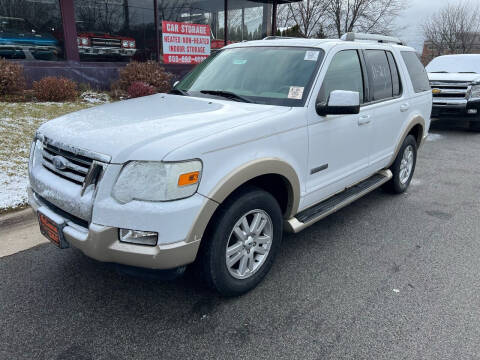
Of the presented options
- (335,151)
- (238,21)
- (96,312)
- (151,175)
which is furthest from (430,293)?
(238,21)

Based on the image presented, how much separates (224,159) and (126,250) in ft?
2.64

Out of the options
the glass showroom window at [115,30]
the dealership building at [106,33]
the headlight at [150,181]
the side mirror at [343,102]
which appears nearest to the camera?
the headlight at [150,181]

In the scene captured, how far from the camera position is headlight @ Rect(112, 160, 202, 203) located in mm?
2256

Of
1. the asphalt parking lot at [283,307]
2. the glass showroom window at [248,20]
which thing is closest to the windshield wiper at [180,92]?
the asphalt parking lot at [283,307]

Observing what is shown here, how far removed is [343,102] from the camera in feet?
10.00

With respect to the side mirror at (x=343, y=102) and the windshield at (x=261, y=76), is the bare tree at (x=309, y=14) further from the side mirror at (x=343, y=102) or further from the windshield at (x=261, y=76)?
the side mirror at (x=343, y=102)

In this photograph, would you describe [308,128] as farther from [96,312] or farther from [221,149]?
[96,312]

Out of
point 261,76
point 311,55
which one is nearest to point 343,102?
point 311,55

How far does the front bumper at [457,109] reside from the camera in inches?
381

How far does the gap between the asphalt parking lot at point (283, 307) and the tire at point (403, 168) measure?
111cm

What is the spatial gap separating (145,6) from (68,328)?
11.8m

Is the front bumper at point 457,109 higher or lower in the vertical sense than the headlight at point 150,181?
lower

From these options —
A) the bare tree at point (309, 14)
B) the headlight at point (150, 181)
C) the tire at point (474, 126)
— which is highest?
the bare tree at point (309, 14)

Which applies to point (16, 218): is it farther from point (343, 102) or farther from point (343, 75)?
point (343, 75)
